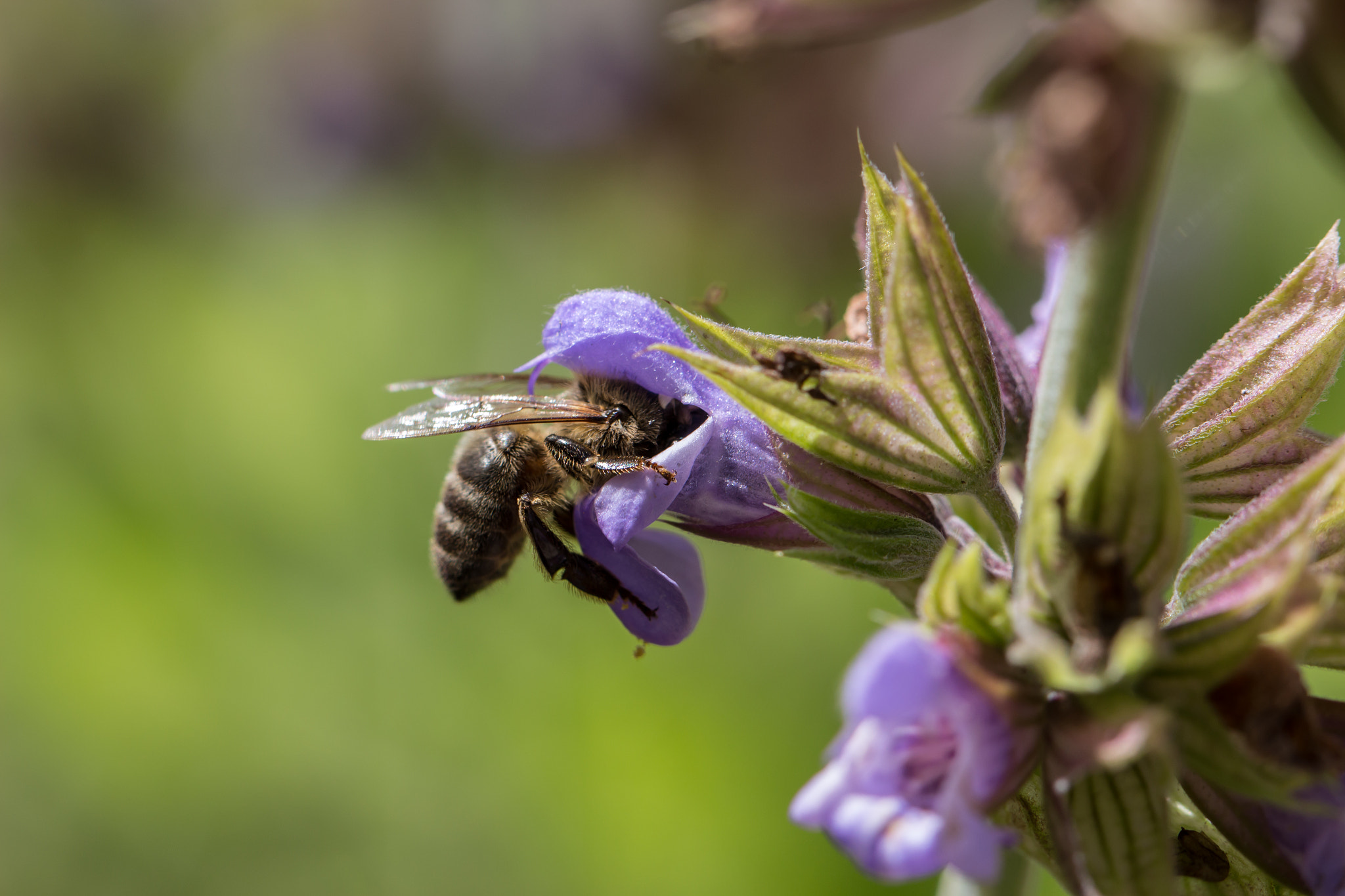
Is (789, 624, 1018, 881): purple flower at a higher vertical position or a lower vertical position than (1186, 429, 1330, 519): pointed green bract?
lower

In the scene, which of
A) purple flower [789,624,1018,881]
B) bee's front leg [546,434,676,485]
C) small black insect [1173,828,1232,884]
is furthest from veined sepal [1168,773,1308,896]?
bee's front leg [546,434,676,485]

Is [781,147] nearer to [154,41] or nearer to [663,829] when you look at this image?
[663,829]

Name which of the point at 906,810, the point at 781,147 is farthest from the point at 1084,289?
the point at 781,147

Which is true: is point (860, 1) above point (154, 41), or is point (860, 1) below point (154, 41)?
below

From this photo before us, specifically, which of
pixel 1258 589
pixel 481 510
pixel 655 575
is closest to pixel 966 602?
pixel 1258 589

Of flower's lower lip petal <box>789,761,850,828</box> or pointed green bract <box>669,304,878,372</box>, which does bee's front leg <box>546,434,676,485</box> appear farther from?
flower's lower lip petal <box>789,761,850,828</box>

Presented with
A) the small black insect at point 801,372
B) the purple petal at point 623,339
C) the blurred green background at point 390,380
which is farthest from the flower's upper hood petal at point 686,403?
the blurred green background at point 390,380

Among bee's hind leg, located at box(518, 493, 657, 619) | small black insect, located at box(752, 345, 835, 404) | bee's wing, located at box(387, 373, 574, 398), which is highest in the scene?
small black insect, located at box(752, 345, 835, 404)
